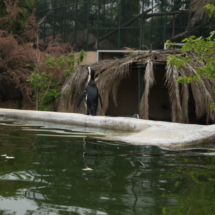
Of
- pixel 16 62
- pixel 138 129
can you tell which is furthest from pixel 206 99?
pixel 16 62

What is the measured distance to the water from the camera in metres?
3.12

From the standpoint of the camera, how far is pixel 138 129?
8.36 metres

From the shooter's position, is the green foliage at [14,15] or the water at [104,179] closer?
the water at [104,179]

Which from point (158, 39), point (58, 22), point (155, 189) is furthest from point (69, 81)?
point (155, 189)

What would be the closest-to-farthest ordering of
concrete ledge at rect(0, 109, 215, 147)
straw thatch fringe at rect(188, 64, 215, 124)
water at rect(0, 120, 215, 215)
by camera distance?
water at rect(0, 120, 215, 215) < concrete ledge at rect(0, 109, 215, 147) < straw thatch fringe at rect(188, 64, 215, 124)

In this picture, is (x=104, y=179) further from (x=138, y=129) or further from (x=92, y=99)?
(x=92, y=99)

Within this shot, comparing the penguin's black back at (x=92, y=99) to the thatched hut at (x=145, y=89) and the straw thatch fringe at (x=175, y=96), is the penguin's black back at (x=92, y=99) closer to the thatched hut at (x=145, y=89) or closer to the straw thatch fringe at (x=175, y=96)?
the thatched hut at (x=145, y=89)

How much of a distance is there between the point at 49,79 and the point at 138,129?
1085cm

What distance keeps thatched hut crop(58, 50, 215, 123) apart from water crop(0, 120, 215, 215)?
5.79 meters

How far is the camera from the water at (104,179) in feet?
10.3

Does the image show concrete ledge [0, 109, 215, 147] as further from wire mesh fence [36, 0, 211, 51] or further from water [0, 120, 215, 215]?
wire mesh fence [36, 0, 211, 51]

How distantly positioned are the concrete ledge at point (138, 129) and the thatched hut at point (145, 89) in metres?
3.12

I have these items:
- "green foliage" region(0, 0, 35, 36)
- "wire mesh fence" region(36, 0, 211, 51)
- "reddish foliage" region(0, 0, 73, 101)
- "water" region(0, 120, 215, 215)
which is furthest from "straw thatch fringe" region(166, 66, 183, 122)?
"green foliage" region(0, 0, 35, 36)

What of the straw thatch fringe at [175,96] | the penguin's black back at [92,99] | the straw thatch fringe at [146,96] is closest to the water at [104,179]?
the penguin's black back at [92,99]
